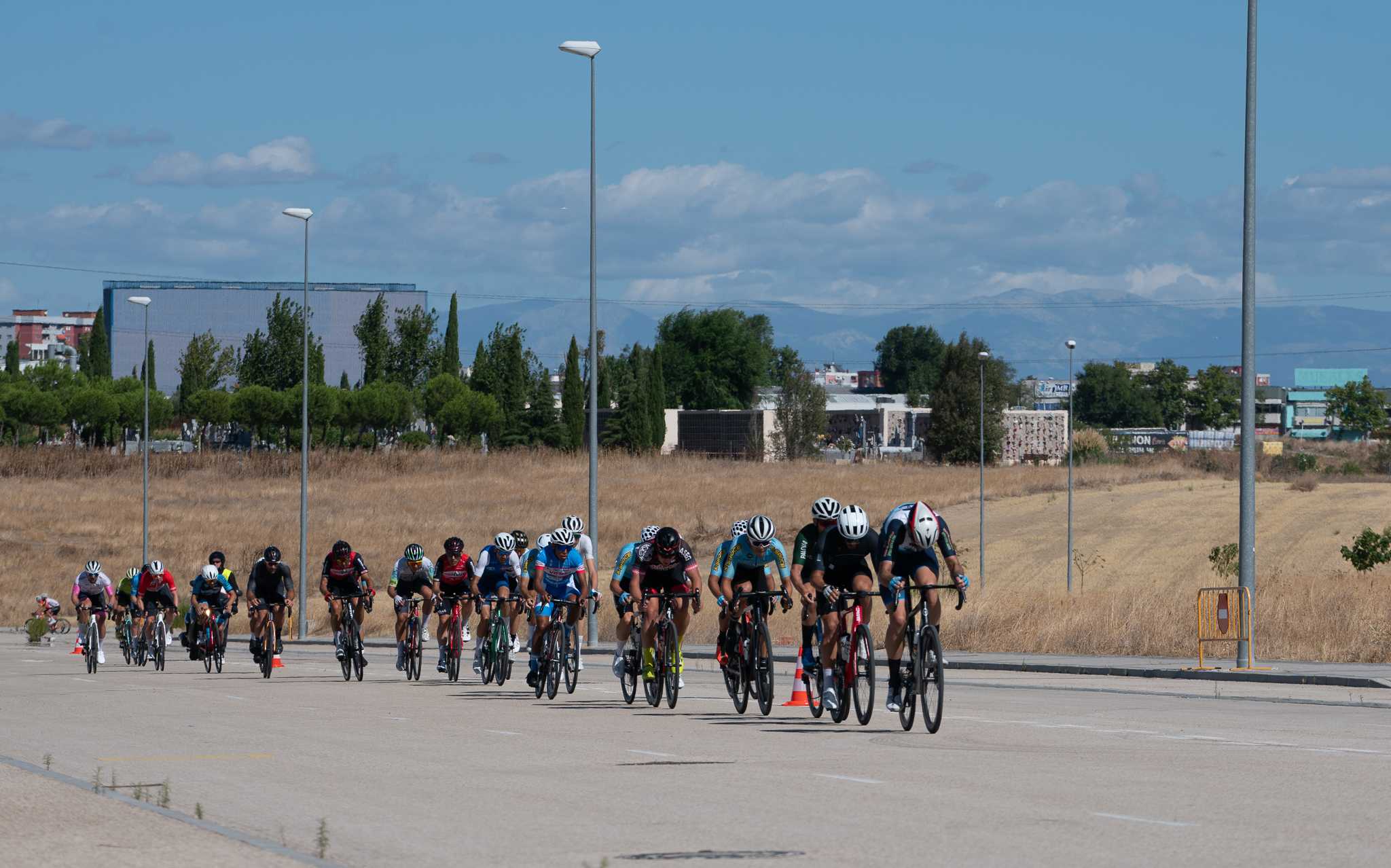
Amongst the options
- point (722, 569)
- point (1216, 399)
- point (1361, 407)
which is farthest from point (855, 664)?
point (1216, 399)

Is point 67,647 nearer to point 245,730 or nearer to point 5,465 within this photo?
point 245,730

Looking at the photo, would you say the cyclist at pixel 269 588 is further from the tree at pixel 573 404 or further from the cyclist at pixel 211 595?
the tree at pixel 573 404

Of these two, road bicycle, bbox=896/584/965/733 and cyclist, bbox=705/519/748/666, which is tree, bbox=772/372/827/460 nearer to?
cyclist, bbox=705/519/748/666

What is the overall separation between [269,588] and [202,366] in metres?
99.1

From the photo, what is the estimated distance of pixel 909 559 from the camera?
46.3 ft

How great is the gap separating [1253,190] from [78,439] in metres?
106

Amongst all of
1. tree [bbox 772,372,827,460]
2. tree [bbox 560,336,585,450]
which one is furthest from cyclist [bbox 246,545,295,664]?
tree [bbox 772,372,827,460]

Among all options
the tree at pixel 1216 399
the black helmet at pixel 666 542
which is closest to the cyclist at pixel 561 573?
the black helmet at pixel 666 542

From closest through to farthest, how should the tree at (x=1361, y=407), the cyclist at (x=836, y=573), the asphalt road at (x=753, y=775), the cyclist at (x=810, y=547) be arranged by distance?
the asphalt road at (x=753, y=775) → the cyclist at (x=836, y=573) → the cyclist at (x=810, y=547) → the tree at (x=1361, y=407)

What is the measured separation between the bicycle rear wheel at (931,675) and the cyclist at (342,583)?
1229 cm

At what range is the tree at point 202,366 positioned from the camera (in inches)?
4717

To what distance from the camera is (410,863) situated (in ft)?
28.2

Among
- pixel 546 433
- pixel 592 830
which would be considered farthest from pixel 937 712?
pixel 546 433

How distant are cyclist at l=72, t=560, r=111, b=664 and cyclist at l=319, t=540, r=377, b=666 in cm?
633
